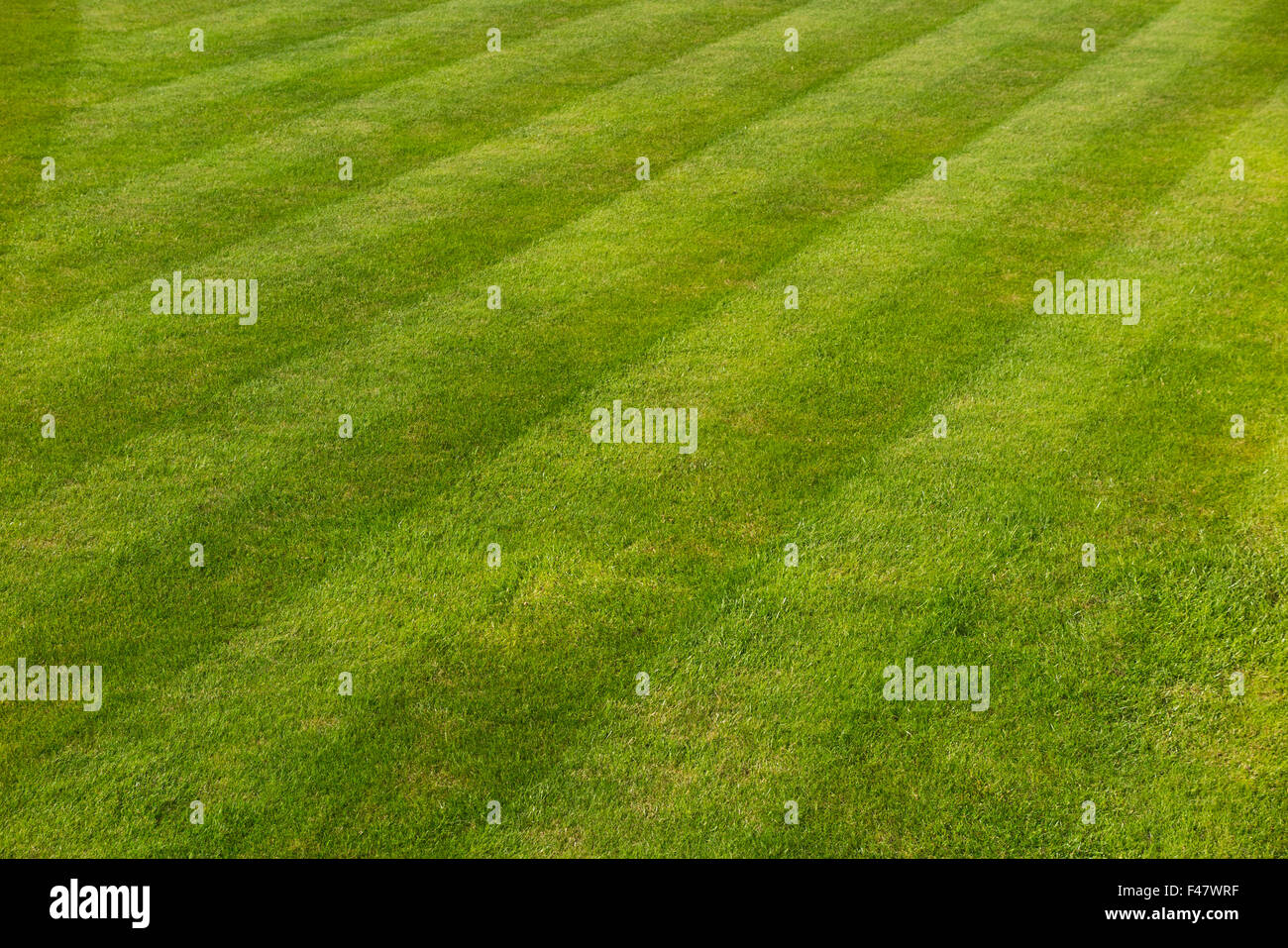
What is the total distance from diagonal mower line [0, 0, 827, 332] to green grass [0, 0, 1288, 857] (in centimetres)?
10

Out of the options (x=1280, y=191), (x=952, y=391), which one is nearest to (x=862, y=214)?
(x=952, y=391)

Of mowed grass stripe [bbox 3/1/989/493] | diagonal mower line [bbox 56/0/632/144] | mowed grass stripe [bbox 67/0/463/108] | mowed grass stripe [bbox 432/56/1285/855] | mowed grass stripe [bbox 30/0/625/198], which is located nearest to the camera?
mowed grass stripe [bbox 432/56/1285/855]

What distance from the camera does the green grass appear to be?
719 centimetres

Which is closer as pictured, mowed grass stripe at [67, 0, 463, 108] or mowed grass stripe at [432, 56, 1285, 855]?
mowed grass stripe at [432, 56, 1285, 855]

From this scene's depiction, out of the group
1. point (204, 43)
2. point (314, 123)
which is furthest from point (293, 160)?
point (204, 43)

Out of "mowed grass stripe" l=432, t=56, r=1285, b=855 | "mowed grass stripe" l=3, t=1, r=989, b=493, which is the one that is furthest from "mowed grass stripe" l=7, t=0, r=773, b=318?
"mowed grass stripe" l=432, t=56, r=1285, b=855

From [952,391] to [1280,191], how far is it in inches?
292

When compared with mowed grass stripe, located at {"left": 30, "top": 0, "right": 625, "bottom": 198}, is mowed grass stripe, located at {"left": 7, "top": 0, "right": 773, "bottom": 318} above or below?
below

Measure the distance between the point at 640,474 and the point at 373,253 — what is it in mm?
5503

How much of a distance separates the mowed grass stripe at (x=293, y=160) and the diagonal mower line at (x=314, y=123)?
31mm

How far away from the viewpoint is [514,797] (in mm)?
7066

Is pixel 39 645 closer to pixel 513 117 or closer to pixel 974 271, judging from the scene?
pixel 974 271

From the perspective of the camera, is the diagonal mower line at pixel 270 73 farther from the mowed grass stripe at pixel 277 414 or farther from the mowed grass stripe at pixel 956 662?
the mowed grass stripe at pixel 956 662

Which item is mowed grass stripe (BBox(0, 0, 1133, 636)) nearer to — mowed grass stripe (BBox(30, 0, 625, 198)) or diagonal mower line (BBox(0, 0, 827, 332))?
diagonal mower line (BBox(0, 0, 827, 332))
